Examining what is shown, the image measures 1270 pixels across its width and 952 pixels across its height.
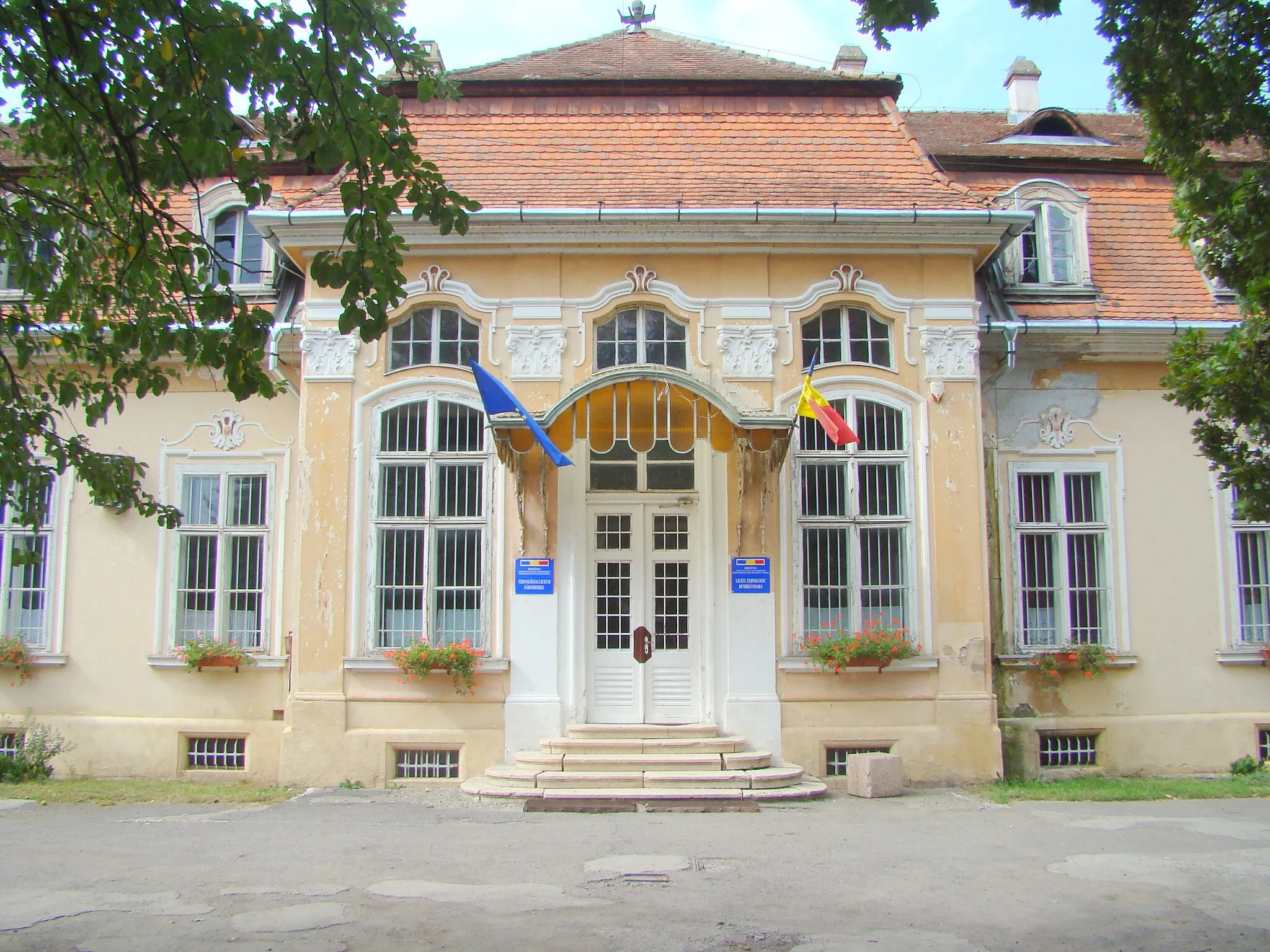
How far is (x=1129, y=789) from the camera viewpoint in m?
9.84

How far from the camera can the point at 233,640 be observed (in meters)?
11.2

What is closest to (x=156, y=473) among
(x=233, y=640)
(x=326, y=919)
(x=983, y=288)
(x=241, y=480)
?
(x=241, y=480)

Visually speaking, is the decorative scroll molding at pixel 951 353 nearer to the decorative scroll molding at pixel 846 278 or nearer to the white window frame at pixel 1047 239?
the decorative scroll molding at pixel 846 278

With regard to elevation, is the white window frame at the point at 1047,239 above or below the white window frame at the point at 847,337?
above

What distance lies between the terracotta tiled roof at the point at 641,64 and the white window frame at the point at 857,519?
4044 mm

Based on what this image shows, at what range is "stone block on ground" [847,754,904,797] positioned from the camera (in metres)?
9.47

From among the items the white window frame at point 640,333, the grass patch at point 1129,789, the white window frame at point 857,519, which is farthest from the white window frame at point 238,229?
the grass patch at point 1129,789

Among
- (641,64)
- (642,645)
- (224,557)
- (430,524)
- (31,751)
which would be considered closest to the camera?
(642,645)

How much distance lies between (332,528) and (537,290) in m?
3.03

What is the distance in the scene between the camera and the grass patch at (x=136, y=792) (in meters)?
9.48

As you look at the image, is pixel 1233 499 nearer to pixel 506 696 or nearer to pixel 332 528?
pixel 506 696

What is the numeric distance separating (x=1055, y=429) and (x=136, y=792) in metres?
9.63

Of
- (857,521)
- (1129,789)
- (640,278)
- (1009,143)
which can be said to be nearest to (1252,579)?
(1129,789)

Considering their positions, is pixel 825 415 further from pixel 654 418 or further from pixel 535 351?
pixel 535 351
